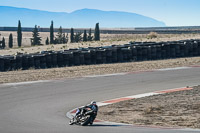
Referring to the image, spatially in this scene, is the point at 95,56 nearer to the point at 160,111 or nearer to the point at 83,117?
the point at 160,111

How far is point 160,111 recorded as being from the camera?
14.4m

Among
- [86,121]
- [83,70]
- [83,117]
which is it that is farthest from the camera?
[83,70]

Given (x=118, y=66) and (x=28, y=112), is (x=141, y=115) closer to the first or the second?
(x=28, y=112)

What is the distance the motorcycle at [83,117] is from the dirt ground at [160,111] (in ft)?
3.87

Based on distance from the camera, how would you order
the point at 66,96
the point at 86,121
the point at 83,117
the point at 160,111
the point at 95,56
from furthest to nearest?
the point at 95,56 → the point at 66,96 → the point at 160,111 → the point at 83,117 → the point at 86,121

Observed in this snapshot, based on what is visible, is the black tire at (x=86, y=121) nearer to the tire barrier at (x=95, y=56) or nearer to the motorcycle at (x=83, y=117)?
the motorcycle at (x=83, y=117)

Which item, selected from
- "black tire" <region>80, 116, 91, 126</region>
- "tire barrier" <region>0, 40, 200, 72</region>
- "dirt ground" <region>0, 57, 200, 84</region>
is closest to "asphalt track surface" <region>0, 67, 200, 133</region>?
"black tire" <region>80, 116, 91, 126</region>

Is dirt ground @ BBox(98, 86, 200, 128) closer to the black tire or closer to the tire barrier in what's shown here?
the black tire

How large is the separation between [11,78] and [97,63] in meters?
8.09

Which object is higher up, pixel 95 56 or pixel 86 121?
pixel 95 56

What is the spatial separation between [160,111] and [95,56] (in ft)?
54.3

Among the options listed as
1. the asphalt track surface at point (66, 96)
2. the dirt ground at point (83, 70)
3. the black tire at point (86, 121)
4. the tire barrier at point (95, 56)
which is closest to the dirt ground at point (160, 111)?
the asphalt track surface at point (66, 96)

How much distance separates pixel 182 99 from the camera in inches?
655

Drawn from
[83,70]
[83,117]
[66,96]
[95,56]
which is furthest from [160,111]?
[95,56]
